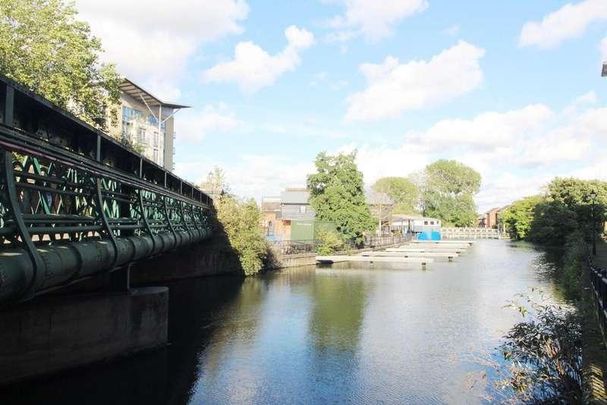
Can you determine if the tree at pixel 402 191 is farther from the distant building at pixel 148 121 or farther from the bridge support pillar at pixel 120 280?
the bridge support pillar at pixel 120 280

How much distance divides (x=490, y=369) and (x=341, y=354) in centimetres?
435

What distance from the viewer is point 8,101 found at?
8266mm

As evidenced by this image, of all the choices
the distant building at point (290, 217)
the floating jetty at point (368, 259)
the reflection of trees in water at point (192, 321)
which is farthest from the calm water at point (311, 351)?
the distant building at point (290, 217)

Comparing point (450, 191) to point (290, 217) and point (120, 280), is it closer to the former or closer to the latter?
point (290, 217)

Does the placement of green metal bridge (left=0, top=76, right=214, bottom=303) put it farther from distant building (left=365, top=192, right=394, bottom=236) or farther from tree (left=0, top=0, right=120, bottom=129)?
distant building (left=365, top=192, right=394, bottom=236)

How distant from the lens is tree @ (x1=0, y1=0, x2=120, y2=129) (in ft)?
87.1

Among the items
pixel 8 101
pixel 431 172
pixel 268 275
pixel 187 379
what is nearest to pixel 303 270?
pixel 268 275

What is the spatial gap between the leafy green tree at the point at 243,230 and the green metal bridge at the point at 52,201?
1991cm

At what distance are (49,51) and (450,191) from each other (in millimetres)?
107528

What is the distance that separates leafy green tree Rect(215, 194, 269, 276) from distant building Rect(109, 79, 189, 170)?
24.5 metres

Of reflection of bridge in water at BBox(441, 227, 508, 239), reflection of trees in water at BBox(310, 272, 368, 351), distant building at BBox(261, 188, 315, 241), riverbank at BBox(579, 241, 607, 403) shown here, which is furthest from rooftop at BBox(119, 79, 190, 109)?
reflection of bridge in water at BBox(441, 227, 508, 239)

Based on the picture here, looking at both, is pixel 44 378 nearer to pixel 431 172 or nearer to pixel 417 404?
pixel 417 404

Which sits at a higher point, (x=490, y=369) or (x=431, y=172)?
(x=431, y=172)

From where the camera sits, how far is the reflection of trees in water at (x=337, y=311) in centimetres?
1869
